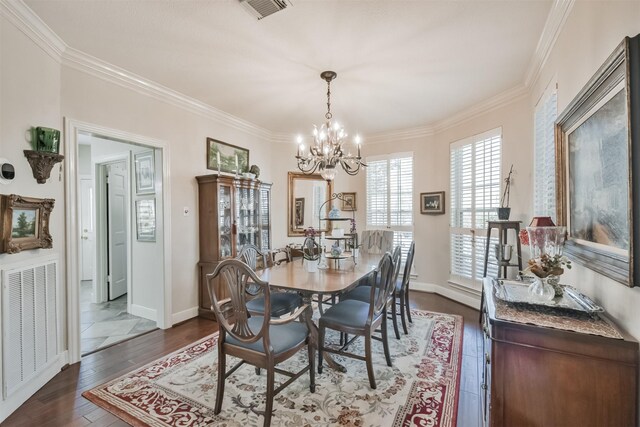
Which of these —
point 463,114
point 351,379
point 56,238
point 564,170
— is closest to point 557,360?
point 564,170

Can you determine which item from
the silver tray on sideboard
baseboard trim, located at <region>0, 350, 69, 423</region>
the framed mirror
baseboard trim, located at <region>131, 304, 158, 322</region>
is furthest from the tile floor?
the silver tray on sideboard

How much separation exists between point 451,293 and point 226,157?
13.4 ft

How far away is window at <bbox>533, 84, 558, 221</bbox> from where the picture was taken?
2.40m

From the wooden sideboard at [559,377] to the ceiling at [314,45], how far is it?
7.16 ft

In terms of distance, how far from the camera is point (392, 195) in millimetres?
5309

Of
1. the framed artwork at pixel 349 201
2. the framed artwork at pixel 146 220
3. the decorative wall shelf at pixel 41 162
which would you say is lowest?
the framed artwork at pixel 146 220

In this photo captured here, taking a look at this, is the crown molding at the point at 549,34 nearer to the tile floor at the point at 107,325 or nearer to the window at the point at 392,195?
the window at the point at 392,195

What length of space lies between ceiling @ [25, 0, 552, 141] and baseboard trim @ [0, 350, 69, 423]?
2759 mm

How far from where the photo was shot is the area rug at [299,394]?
1.93 meters

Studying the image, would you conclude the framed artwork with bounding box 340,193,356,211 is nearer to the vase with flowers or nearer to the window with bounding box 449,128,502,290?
the window with bounding box 449,128,502,290

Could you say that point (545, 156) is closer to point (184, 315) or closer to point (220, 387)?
point (220, 387)

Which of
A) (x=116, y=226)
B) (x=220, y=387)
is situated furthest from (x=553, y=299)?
(x=116, y=226)

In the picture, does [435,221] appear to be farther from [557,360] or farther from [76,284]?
[76,284]

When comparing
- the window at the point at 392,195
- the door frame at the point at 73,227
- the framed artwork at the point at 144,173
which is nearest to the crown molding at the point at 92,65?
the door frame at the point at 73,227
